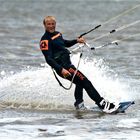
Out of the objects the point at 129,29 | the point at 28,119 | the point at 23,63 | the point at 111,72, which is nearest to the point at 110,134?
the point at 28,119

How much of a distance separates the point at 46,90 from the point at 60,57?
7.36 feet

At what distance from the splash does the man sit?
89 centimetres

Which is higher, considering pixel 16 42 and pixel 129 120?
pixel 16 42

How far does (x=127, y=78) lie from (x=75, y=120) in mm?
5364

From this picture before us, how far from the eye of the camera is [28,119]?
1163cm

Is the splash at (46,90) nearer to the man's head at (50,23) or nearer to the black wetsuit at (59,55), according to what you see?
the black wetsuit at (59,55)

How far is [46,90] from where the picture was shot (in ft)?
47.6

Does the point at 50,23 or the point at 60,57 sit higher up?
the point at 50,23

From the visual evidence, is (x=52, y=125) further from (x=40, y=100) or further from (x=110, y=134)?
(x=40, y=100)

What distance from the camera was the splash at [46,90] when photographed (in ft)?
44.7

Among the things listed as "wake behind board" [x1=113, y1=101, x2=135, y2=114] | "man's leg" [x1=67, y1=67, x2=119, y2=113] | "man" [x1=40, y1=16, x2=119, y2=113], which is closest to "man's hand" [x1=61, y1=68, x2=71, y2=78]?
"man" [x1=40, y1=16, x2=119, y2=113]

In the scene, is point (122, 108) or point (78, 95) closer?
point (122, 108)

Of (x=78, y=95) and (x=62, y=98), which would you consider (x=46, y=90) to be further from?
(x=78, y=95)

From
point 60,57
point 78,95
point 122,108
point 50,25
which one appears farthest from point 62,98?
point 50,25
